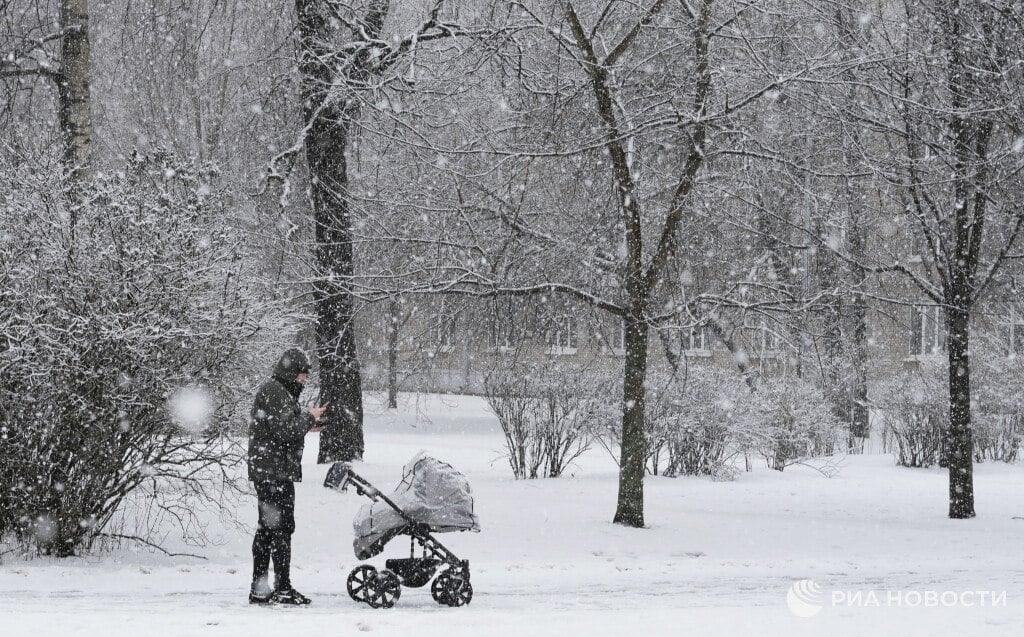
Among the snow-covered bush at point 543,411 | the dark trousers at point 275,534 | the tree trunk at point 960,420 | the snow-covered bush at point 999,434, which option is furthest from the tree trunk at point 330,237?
the snow-covered bush at point 999,434

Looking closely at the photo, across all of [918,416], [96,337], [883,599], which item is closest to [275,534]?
[96,337]

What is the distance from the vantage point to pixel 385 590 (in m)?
7.21

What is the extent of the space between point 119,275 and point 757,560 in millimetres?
6380

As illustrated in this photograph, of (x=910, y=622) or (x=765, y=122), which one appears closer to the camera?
(x=910, y=622)

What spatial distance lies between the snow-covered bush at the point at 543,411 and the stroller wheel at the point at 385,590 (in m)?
8.20

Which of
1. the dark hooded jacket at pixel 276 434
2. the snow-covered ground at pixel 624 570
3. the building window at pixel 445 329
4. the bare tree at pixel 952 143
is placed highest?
the bare tree at pixel 952 143

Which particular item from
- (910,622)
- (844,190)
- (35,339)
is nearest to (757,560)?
(910,622)

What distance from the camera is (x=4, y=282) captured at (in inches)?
330

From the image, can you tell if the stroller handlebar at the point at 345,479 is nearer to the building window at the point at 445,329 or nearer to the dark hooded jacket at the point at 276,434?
the dark hooded jacket at the point at 276,434

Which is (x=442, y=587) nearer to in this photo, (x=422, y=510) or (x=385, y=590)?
(x=385, y=590)

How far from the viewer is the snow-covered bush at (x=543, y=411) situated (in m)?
15.6

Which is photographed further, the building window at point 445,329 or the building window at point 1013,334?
the building window at point 1013,334

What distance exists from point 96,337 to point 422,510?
10.3 feet

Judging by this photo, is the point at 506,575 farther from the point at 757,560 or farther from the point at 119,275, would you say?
the point at 119,275
